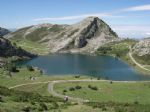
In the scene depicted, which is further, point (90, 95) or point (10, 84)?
point (10, 84)

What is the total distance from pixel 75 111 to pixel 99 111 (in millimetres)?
3537

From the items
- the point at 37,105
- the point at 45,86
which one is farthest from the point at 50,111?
the point at 45,86

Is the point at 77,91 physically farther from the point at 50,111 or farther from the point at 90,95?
the point at 50,111

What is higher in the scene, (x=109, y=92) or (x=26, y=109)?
(x=26, y=109)

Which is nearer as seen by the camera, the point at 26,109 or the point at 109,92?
the point at 26,109

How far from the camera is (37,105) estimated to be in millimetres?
48969

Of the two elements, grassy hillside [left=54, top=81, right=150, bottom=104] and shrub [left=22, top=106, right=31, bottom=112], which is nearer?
shrub [left=22, top=106, right=31, bottom=112]

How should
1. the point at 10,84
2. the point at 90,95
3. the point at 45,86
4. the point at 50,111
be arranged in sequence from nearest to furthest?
the point at 50,111, the point at 90,95, the point at 45,86, the point at 10,84

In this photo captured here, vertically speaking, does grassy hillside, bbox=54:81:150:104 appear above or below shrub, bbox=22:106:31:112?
below

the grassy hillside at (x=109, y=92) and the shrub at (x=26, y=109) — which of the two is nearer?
the shrub at (x=26, y=109)

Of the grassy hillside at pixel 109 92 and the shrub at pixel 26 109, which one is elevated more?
the shrub at pixel 26 109

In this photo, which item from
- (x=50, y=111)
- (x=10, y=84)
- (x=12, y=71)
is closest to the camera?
(x=50, y=111)

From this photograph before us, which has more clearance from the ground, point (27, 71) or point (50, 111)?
point (50, 111)

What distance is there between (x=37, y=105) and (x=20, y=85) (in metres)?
84.3
